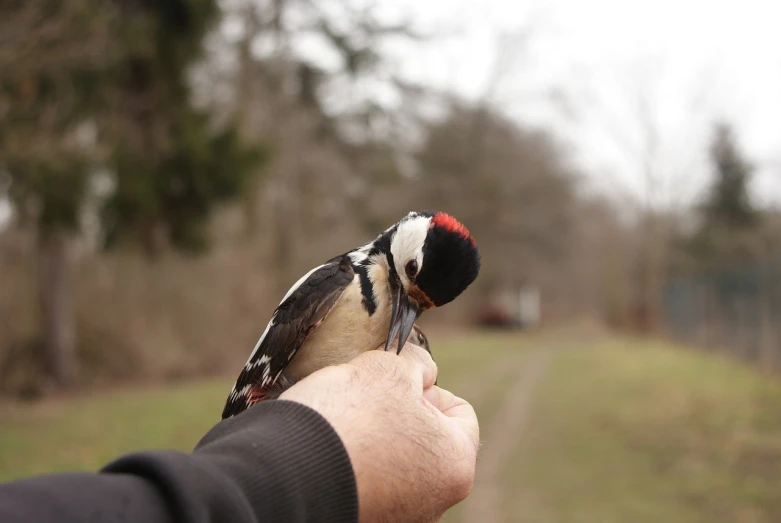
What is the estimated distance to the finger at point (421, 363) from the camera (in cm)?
240

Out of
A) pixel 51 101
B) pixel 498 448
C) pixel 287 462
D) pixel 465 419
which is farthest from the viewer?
pixel 51 101

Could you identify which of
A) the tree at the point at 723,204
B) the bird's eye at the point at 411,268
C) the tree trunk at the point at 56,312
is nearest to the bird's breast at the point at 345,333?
the bird's eye at the point at 411,268

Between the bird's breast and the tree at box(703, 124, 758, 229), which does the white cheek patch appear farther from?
the tree at box(703, 124, 758, 229)

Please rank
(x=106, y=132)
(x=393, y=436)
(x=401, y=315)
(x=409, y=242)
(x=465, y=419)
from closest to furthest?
(x=393, y=436)
(x=465, y=419)
(x=401, y=315)
(x=409, y=242)
(x=106, y=132)

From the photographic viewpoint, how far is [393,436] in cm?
190

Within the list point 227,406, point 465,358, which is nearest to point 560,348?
point 465,358

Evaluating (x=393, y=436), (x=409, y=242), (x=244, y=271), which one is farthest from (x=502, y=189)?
(x=393, y=436)

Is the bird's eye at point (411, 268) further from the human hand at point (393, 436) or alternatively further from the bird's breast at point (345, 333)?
the human hand at point (393, 436)

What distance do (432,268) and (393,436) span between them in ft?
3.41

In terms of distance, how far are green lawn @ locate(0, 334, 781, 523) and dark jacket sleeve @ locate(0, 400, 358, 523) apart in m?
4.11

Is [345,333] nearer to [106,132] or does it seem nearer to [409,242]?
[409,242]

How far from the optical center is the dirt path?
295 inches

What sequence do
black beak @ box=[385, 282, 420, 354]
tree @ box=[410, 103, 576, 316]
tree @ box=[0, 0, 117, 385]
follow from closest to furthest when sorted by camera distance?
black beak @ box=[385, 282, 420, 354] → tree @ box=[0, 0, 117, 385] → tree @ box=[410, 103, 576, 316]

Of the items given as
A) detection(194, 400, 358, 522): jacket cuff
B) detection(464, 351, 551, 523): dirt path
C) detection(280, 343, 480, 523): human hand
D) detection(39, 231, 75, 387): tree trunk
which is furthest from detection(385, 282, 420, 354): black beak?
detection(39, 231, 75, 387): tree trunk
